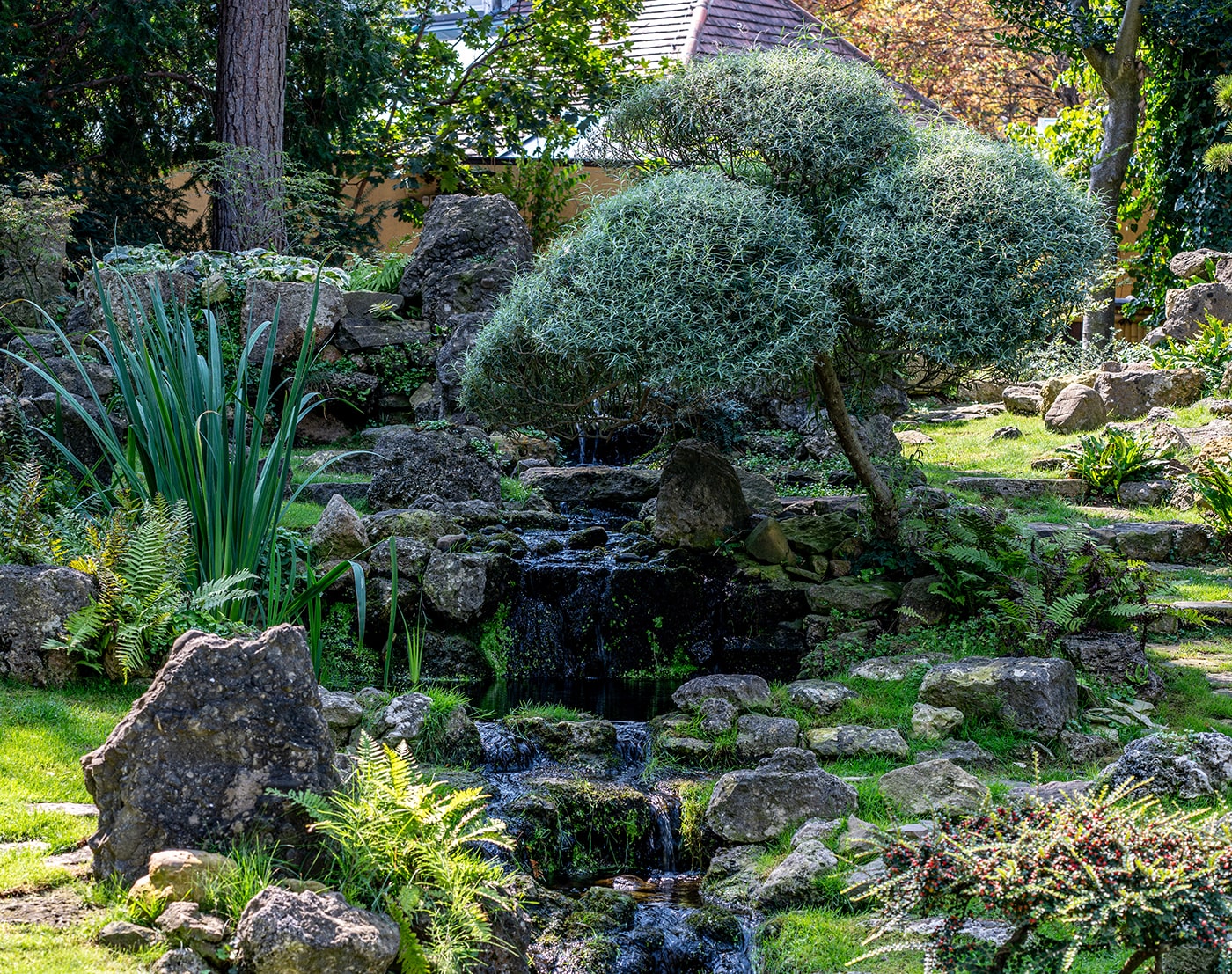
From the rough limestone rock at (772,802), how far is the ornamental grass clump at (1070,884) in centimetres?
211

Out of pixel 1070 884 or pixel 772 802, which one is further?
pixel 772 802

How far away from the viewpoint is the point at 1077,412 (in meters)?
13.1

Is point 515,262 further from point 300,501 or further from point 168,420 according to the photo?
point 168,420

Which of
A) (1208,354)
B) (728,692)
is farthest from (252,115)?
(1208,354)

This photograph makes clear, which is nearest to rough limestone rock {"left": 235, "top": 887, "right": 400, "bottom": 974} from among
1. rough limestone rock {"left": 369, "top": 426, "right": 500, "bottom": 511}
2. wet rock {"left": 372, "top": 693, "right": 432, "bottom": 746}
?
wet rock {"left": 372, "top": 693, "right": 432, "bottom": 746}

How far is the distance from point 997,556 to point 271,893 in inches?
238

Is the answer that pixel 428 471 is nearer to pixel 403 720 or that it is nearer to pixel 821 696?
pixel 403 720

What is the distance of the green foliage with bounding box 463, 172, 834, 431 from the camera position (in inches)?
286

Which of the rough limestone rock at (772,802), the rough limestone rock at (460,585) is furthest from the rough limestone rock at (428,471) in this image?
the rough limestone rock at (772,802)

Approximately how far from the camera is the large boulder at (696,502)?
30.6ft

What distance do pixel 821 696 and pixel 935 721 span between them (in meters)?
0.75

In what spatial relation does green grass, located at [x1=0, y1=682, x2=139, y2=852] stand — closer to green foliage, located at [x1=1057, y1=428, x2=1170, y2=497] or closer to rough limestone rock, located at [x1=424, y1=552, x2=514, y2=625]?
rough limestone rock, located at [x1=424, y1=552, x2=514, y2=625]

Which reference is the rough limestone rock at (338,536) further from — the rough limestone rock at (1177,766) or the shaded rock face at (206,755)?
the rough limestone rock at (1177,766)

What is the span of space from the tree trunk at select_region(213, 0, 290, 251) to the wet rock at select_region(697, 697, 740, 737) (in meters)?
9.42
